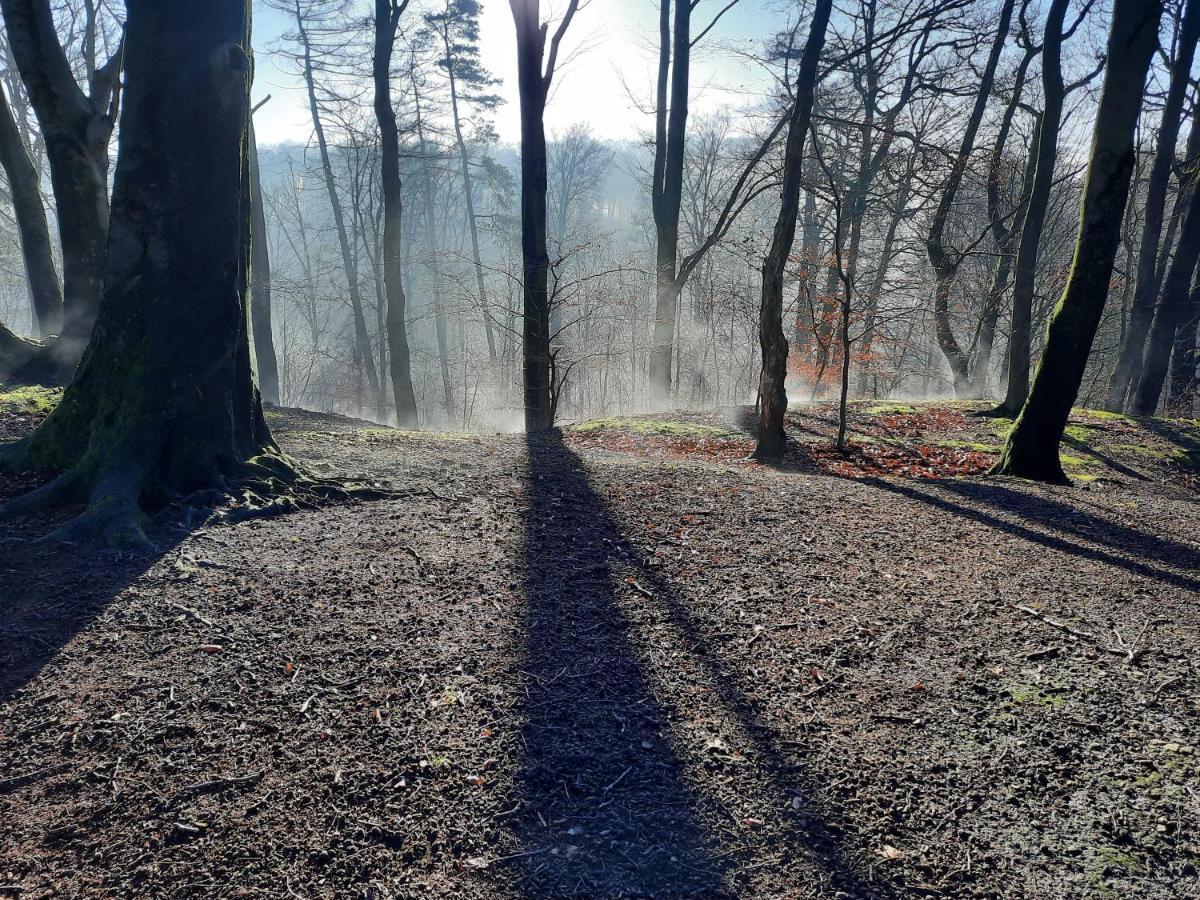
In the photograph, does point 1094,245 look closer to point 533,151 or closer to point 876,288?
point 533,151

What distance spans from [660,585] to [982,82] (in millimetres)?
14400

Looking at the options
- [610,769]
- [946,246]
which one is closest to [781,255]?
[610,769]

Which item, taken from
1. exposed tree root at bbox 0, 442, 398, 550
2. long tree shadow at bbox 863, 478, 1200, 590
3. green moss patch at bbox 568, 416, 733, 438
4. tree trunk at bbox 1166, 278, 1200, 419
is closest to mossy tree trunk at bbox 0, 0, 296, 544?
exposed tree root at bbox 0, 442, 398, 550

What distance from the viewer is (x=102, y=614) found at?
105 inches

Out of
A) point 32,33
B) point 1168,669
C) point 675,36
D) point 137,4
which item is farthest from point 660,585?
point 675,36

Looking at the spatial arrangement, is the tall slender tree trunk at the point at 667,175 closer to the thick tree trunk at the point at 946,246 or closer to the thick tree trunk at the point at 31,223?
the thick tree trunk at the point at 946,246

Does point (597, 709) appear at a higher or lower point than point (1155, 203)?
lower

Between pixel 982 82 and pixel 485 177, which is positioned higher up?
pixel 485 177

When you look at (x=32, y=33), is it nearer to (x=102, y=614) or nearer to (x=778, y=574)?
(x=102, y=614)

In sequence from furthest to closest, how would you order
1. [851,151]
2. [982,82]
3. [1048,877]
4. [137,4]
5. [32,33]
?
[851,151], [982,82], [32,33], [137,4], [1048,877]

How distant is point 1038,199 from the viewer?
30.6ft

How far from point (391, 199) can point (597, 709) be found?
1401 cm

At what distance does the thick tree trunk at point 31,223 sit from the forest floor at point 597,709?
7130 mm

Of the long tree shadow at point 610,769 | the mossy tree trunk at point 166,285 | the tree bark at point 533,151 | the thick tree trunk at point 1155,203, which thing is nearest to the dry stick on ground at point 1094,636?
the long tree shadow at point 610,769
